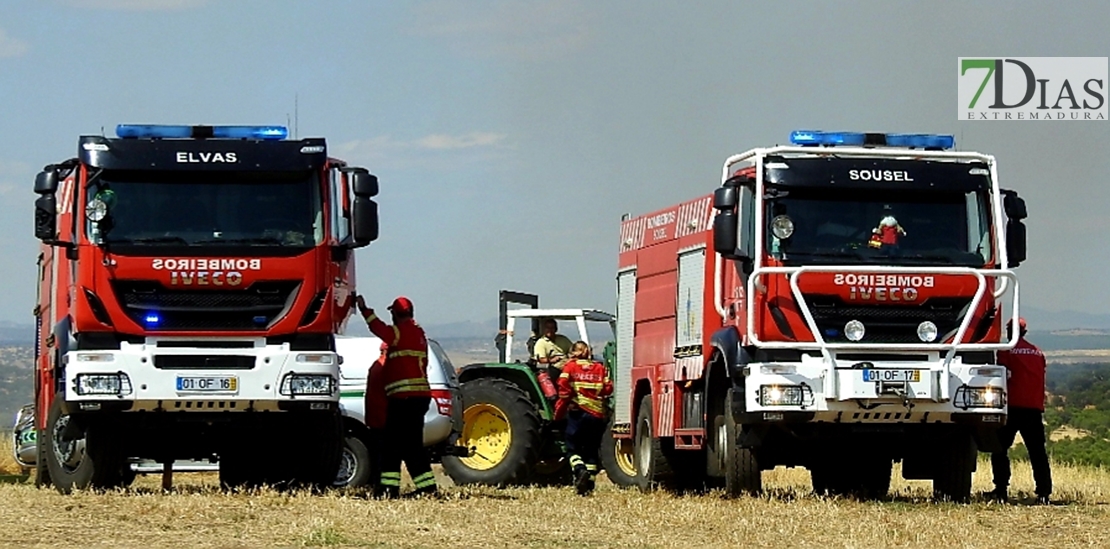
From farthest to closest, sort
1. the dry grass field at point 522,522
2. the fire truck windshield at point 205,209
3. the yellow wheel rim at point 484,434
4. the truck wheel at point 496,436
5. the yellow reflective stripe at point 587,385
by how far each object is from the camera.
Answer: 1. the yellow wheel rim at point 484,434
2. the truck wheel at point 496,436
3. the yellow reflective stripe at point 587,385
4. the fire truck windshield at point 205,209
5. the dry grass field at point 522,522

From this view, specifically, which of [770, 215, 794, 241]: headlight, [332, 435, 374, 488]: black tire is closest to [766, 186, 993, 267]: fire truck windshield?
[770, 215, 794, 241]: headlight

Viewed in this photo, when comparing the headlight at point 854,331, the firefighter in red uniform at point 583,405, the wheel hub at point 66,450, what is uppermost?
the headlight at point 854,331

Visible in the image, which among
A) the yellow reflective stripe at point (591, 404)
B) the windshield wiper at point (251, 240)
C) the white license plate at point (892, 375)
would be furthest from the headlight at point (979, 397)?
the windshield wiper at point (251, 240)

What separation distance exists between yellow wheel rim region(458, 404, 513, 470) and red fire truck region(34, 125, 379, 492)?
538cm

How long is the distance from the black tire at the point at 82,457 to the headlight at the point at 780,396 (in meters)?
5.92

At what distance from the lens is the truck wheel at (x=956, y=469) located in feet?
62.0

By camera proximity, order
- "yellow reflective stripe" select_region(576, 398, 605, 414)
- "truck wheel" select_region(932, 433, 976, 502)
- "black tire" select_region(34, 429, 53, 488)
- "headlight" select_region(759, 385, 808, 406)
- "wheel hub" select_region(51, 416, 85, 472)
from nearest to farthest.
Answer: "headlight" select_region(759, 385, 808, 406) → "truck wheel" select_region(932, 433, 976, 502) → "wheel hub" select_region(51, 416, 85, 472) → "black tire" select_region(34, 429, 53, 488) → "yellow reflective stripe" select_region(576, 398, 605, 414)

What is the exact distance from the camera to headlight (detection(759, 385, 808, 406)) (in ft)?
58.5

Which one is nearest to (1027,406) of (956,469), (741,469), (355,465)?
(956,469)

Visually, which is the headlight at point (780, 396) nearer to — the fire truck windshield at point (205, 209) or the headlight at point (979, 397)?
the headlight at point (979, 397)

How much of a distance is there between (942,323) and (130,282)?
717 centimetres

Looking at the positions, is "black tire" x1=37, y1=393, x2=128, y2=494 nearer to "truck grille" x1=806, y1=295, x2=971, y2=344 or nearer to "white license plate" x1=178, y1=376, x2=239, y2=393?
"white license plate" x1=178, y1=376, x2=239, y2=393

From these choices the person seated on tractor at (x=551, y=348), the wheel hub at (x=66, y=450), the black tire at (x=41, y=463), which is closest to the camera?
the wheel hub at (x=66, y=450)

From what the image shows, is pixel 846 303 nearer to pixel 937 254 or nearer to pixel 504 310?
pixel 937 254
